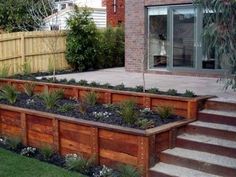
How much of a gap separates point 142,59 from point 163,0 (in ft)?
6.67

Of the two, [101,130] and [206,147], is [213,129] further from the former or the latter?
[101,130]

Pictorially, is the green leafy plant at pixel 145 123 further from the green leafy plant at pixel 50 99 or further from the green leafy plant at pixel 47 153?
the green leafy plant at pixel 50 99

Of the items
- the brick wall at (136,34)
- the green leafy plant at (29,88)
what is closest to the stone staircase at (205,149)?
the green leafy plant at (29,88)

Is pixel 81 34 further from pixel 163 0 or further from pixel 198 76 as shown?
pixel 198 76

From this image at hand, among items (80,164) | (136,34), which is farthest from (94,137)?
(136,34)

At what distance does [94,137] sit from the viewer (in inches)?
267

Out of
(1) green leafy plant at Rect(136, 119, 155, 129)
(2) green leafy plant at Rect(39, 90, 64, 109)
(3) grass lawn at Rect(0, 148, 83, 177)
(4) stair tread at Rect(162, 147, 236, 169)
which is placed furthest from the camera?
(2) green leafy plant at Rect(39, 90, 64, 109)

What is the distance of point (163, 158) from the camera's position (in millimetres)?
6312

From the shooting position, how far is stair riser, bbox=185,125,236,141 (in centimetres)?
634

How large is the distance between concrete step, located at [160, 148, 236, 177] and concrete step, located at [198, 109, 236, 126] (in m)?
0.76

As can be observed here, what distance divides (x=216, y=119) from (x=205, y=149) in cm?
74

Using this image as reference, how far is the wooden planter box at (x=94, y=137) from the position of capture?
6109 millimetres

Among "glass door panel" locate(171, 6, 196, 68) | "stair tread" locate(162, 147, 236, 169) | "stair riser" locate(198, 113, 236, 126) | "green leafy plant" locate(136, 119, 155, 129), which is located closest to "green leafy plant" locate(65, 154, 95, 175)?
"green leafy plant" locate(136, 119, 155, 129)

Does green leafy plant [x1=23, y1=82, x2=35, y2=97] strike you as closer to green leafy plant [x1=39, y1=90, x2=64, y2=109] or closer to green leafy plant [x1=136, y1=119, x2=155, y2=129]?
green leafy plant [x1=39, y1=90, x2=64, y2=109]
